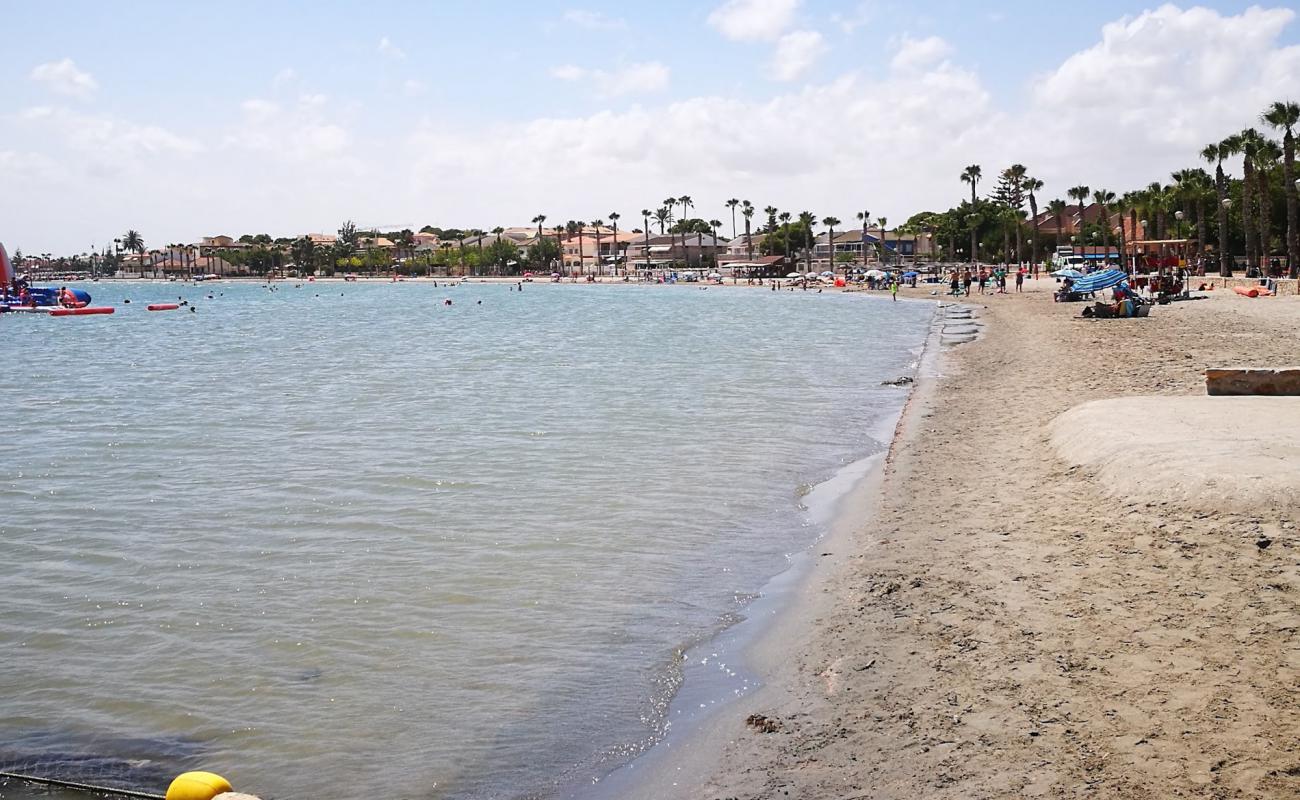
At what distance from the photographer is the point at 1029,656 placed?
23.9 feet

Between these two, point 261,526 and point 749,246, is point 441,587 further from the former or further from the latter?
point 749,246

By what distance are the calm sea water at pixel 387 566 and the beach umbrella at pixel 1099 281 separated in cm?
2864


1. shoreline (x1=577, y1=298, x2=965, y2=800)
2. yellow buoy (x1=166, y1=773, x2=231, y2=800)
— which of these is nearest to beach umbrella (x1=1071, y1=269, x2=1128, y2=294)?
shoreline (x1=577, y1=298, x2=965, y2=800)

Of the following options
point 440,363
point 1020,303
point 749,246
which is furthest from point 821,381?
point 749,246

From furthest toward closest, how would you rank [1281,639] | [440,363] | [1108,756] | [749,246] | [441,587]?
[749,246], [440,363], [441,587], [1281,639], [1108,756]

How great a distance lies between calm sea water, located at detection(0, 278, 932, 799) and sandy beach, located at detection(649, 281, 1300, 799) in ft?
3.23

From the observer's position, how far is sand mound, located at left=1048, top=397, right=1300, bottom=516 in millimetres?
9633

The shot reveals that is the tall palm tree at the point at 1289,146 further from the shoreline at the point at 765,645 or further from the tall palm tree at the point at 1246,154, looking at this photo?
the shoreline at the point at 765,645

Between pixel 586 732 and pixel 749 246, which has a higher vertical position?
pixel 749 246

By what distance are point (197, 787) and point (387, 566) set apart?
206 inches

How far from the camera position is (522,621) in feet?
31.3

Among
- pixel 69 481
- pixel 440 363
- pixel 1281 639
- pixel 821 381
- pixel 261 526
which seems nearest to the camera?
pixel 1281 639

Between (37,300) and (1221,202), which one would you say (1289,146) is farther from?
(37,300)

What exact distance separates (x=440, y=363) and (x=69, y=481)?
21464 mm
